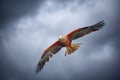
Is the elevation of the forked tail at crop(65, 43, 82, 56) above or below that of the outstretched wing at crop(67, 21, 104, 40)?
below

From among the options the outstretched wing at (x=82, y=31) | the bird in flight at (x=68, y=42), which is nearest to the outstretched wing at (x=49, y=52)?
the bird in flight at (x=68, y=42)

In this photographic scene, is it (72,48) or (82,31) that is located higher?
(82,31)

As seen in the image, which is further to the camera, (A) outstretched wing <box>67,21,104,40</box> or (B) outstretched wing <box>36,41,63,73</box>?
(B) outstretched wing <box>36,41,63,73</box>

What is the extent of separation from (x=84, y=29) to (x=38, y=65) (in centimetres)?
517

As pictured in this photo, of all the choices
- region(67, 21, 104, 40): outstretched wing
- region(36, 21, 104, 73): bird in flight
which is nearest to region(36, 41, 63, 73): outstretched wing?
region(36, 21, 104, 73): bird in flight

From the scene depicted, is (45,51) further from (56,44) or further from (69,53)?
(69,53)

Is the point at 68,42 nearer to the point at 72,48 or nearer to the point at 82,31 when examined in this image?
the point at 72,48

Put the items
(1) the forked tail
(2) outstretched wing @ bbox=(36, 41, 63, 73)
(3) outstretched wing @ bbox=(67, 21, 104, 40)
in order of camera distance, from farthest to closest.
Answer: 1. (2) outstretched wing @ bbox=(36, 41, 63, 73)
2. (3) outstretched wing @ bbox=(67, 21, 104, 40)
3. (1) the forked tail

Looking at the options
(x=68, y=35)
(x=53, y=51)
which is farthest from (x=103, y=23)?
(x=53, y=51)

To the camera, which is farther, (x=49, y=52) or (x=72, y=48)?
(x=49, y=52)

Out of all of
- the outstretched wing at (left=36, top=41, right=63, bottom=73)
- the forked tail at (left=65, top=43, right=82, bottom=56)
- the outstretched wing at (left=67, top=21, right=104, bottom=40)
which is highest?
the outstretched wing at (left=36, top=41, right=63, bottom=73)

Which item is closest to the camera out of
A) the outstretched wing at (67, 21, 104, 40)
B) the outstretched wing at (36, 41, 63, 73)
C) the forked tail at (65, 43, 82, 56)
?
the forked tail at (65, 43, 82, 56)

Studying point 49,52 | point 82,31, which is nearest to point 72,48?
point 82,31

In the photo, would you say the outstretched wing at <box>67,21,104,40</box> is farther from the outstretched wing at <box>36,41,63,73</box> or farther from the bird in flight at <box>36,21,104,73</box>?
the outstretched wing at <box>36,41,63,73</box>
